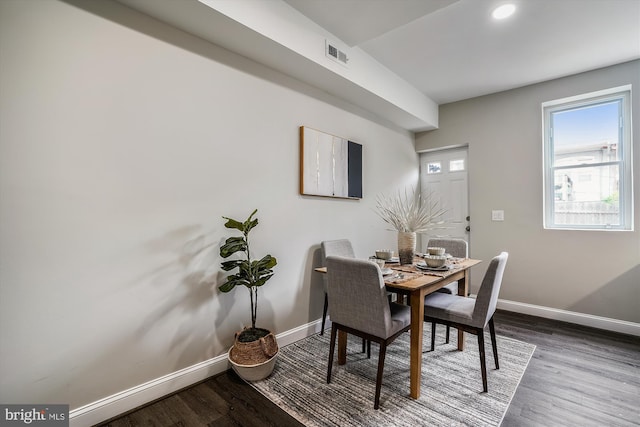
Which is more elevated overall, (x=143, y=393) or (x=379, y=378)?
(x=379, y=378)

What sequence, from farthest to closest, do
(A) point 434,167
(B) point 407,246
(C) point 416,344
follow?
(A) point 434,167 → (B) point 407,246 → (C) point 416,344

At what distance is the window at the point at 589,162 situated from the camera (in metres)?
2.99

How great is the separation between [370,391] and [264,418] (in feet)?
Result: 2.24

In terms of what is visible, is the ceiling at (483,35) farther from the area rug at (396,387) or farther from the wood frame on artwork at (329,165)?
the area rug at (396,387)

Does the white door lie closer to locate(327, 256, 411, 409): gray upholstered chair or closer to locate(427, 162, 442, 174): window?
locate(427, 162, 442, 174): window

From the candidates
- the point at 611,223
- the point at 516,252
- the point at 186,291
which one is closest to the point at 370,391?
the point at 186,291

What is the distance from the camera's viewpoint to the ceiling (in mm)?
2115

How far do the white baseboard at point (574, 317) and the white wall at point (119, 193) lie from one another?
2.87 metres

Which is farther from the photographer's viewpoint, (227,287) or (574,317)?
(574,317)

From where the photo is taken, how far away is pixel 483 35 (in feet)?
8.16

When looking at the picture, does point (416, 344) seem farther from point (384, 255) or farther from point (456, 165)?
point (456, 165)

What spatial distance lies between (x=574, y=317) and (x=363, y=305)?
2861 mm

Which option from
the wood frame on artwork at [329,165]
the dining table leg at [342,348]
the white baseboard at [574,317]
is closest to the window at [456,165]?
the wood frame on artwork at [329,165]

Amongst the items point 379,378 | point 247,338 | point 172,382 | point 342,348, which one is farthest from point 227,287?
point 379,378
